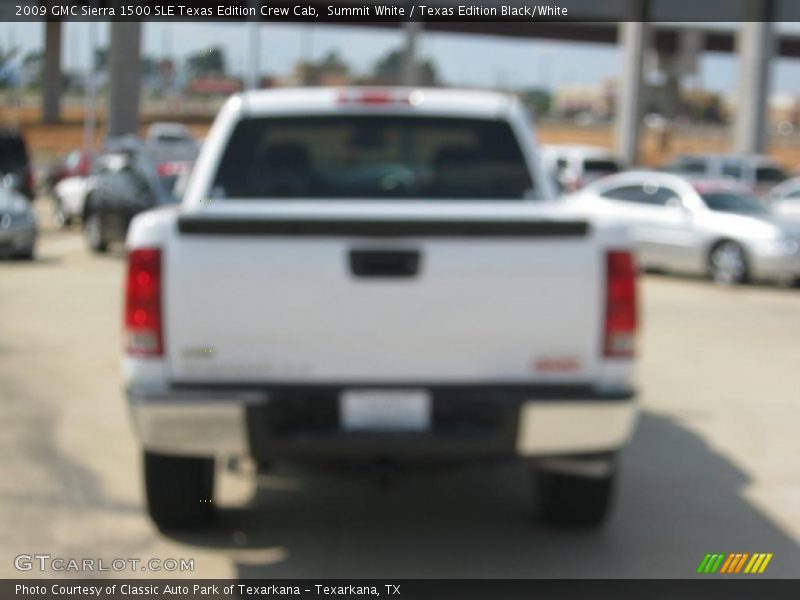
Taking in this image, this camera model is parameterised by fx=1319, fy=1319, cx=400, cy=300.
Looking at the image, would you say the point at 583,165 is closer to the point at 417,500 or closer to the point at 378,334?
the point at 417,500

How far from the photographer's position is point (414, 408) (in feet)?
16.6

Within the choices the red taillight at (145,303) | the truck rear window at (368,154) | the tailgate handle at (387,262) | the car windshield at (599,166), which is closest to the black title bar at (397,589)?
the red taillight at (145,303)

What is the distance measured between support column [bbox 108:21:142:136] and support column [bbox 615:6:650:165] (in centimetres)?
1682

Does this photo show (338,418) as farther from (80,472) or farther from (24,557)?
(80,472)

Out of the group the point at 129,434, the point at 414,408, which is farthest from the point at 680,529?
the point at 129,434

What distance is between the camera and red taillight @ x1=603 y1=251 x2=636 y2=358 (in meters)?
5.11

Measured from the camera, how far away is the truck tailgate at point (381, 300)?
16.5 feet

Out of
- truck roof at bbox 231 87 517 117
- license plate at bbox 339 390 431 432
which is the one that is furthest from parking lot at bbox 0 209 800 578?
truck roof at bbox 231 87 517 117

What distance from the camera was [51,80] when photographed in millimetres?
80375

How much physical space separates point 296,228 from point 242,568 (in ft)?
4.82

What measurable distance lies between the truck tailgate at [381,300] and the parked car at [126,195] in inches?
572

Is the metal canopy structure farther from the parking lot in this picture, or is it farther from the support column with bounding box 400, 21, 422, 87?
the parking lot

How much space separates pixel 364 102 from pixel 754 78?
3966 cm

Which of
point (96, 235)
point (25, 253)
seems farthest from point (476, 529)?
point (96, 235)
